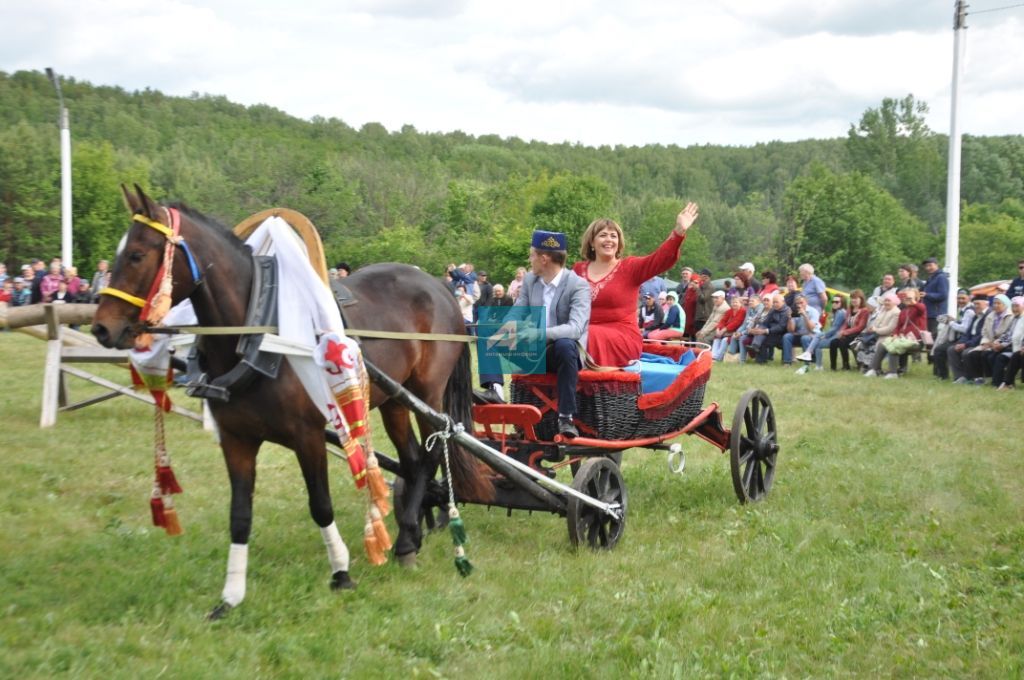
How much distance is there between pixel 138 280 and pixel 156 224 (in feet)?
0.91

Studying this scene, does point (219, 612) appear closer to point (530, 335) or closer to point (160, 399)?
point (160, 399)

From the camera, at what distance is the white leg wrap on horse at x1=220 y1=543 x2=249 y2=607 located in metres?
4.78

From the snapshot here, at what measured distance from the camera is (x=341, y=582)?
17.0 ft

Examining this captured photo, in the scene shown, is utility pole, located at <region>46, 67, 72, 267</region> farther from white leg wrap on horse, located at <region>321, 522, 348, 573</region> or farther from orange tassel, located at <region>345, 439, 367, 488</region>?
orange tassel, located at <region>345, 439, 367, 488</region>

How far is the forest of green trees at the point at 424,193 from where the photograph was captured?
53.8 metres

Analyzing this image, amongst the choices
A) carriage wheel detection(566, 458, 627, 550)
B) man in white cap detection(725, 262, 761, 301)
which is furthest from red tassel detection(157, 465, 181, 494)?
man in white cap detection(725, 262, 761, 301)

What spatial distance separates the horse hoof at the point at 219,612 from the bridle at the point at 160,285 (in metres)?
1.44

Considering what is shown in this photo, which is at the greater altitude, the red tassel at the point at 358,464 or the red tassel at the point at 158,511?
the red tassel at the point at 358,464

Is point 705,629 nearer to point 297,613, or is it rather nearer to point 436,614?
point 436,614

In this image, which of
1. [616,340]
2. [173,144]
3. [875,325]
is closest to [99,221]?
[173,144]

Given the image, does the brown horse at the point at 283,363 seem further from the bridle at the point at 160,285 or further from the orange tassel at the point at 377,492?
the orange tassel at the point at 377,492

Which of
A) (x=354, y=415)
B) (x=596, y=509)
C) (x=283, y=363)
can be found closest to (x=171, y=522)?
(x=283, y=363)

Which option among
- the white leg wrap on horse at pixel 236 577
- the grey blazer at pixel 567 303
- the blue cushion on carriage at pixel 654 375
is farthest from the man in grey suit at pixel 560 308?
the white leg wrap on horse at pixel 236 577

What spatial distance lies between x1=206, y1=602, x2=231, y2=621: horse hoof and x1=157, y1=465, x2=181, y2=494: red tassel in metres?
0.67
